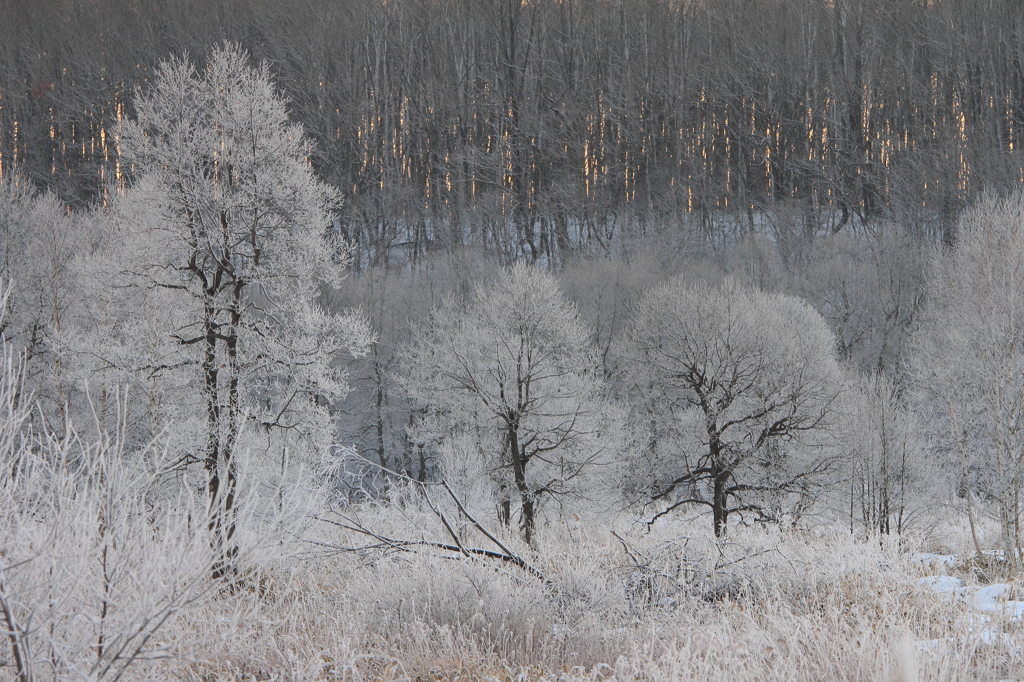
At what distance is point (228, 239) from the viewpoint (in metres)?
12.0

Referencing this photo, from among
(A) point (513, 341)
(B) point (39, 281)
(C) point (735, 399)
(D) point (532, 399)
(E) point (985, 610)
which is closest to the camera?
(E) point (985, 610)

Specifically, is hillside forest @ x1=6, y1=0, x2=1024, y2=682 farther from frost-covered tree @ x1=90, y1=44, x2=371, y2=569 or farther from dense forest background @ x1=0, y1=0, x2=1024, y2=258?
dense forest background @ x1=0, y1=0, x2=1024, y2=258

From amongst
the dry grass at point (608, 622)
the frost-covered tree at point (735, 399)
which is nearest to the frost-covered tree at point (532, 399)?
the frost-covered tree at point (735, 399)

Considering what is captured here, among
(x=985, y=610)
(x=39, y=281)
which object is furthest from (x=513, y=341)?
(x=985, y=610)

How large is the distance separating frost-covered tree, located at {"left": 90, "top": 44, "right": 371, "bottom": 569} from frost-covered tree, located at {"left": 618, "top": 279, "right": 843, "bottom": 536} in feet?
42.0

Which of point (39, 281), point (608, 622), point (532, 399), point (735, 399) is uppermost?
point (39, 281)

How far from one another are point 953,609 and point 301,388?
32.3 ft

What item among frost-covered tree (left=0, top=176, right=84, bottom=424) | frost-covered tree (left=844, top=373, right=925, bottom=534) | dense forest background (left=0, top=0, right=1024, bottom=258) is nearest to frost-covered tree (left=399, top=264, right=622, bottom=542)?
frost-covered tree (left=844, top=373, right=925, bottom=534)

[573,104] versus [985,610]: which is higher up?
[573,104]

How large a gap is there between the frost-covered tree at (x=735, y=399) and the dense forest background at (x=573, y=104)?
21.7m

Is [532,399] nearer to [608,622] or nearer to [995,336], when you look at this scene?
[995,336]

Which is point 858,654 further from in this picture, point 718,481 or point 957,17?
point 957,17

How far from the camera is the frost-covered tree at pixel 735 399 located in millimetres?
21703

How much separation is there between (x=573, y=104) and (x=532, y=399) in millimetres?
35763
